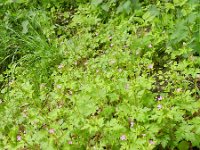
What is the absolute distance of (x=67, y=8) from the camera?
16.8ft

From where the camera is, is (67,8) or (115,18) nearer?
(115,18)

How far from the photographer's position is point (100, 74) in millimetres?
3258

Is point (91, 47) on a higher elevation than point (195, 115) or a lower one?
higher

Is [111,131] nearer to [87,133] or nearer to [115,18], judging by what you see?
[87,133]

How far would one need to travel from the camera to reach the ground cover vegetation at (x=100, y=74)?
8.33ft

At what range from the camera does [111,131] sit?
2535mm

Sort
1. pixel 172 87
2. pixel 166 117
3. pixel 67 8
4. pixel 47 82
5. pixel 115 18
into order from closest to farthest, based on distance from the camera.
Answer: pixel 166 117, pixel 172 87, pixel 47 82, pixel 115 18, pixel 67 8

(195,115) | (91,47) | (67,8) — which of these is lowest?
(195,115)

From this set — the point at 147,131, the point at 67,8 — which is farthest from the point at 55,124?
the point at 67,8

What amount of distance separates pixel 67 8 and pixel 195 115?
2929 millimetres

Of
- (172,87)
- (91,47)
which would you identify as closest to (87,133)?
(172,87)

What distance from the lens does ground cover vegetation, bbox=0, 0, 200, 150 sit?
254 cm

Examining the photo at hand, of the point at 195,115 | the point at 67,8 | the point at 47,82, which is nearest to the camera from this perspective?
the point at 195,115

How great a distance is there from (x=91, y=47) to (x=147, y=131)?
1764 mm
